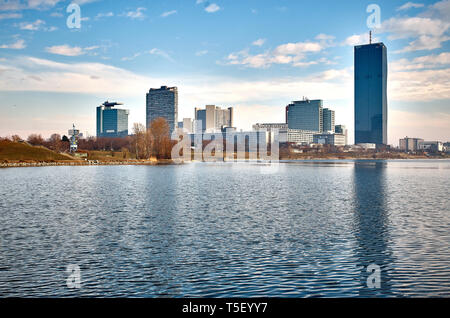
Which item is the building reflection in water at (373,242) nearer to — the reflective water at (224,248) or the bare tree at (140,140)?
the reflective water at (224,248)

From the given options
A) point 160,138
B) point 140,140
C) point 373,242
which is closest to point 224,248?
point 373,242

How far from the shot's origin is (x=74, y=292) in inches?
546

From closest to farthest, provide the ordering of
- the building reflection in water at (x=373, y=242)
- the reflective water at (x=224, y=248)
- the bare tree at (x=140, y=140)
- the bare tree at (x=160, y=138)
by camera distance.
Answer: the reflective water at (x=224, y=248)
the building reflection in water at (x=373, y=242)
the bare tree at (x=160, y=138)
the bare tree at (x=140, y=140)

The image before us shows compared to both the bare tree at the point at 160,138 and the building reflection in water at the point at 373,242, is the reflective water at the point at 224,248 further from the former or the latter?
the bare tree at the point at 160,138

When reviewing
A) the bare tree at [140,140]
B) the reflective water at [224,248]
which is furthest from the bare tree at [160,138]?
the reflective water at [224,248]

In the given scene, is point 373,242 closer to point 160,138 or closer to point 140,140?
point 160,138

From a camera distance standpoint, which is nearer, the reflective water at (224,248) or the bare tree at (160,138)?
the reflective water at (224,248)

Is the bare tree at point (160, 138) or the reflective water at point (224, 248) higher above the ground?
the bare tree at point (160, 138)

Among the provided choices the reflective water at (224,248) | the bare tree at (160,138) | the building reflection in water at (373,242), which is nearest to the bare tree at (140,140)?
the bare tree at (160,138)

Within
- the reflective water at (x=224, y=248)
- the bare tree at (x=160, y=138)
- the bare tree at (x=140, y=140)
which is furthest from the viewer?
the bare tree at (x=140, y=140)

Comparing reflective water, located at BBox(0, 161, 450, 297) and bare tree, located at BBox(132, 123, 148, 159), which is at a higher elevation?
bare tree, located at BBox(132, 123, 148, 159)

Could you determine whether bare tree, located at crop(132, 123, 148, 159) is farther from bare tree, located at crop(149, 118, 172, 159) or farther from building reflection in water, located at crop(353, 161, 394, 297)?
building reflection in water, located at crop(353, 161, 394, 297)

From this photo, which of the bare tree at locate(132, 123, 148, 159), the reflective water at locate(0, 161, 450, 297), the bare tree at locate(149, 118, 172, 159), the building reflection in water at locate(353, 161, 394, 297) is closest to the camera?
the reflective water at locate(0, 161, 450, 297)

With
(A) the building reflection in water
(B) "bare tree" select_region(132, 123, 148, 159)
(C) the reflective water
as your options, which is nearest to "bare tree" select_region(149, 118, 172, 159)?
(B) "bare tree" select_region(132, 123, 148, 159)
